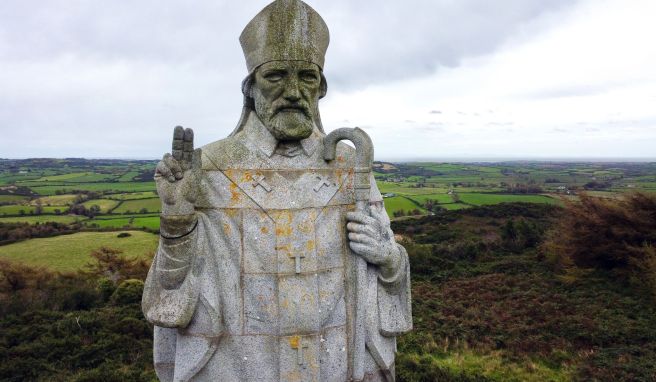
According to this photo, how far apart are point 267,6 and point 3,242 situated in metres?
44.6

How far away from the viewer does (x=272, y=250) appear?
456cm

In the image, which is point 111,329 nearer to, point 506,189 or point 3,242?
point 3,242

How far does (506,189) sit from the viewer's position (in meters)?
86.4

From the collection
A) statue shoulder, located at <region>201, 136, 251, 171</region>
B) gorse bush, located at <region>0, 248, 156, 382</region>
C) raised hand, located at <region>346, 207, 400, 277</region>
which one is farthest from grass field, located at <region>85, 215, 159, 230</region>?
raised hand, located at <region>346, 207, 400, 277</region>

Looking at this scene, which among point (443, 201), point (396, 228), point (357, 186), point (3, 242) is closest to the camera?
point (357, 186)

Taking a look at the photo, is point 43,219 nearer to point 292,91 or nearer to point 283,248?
point 283,248

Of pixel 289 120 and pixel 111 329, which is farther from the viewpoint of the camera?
pixel 111 329

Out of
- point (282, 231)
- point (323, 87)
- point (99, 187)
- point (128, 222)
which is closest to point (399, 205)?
point (128, 222)

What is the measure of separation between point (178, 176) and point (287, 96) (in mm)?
1354

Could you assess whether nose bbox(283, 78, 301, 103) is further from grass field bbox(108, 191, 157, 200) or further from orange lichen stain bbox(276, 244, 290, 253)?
grass field bbox(108, 191, 157, 200)

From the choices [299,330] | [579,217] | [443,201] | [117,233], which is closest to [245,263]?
[299,330]

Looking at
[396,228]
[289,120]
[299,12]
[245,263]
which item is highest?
[299,12]

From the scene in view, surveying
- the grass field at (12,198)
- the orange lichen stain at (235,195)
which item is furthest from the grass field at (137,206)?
the orange lichen stain at (235,195)

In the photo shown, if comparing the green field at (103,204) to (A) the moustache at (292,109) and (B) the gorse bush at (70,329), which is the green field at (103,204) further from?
(A) the moustache at (292,109)
